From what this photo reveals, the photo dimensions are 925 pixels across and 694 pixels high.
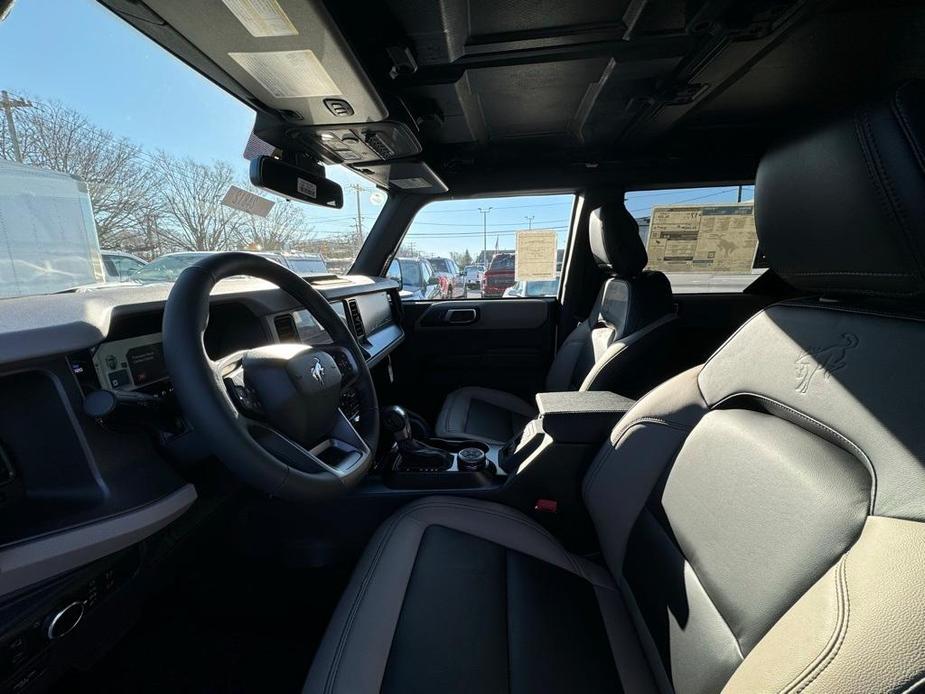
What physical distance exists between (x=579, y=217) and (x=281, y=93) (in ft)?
6.27

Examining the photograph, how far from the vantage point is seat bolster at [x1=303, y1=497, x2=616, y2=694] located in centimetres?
70

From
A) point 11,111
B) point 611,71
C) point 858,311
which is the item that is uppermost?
point 611,71

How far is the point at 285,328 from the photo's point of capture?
4.66 feet

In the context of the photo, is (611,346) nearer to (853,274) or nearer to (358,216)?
(853,274)

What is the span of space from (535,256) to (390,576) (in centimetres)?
231

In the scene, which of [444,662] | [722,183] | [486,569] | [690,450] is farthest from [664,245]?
[444,662]

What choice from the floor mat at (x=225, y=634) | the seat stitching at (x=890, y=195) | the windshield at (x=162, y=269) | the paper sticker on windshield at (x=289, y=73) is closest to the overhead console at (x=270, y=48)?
the paper sticker on windshield at (x=289, y=73)

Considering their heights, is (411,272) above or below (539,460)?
above

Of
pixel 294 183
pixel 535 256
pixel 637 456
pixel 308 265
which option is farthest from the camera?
pixel 535 256

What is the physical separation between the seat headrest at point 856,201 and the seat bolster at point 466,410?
1.40m

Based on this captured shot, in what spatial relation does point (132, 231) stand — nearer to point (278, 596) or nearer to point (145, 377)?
point (145, 377)

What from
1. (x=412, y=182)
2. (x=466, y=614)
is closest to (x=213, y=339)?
(x=466, y=614)

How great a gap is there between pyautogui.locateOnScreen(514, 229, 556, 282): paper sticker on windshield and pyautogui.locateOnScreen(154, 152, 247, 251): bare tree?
1.73 m

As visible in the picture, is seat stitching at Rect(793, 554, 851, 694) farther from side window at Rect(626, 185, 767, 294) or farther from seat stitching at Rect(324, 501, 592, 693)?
side window at Rect(626, 185, 767, 294)
